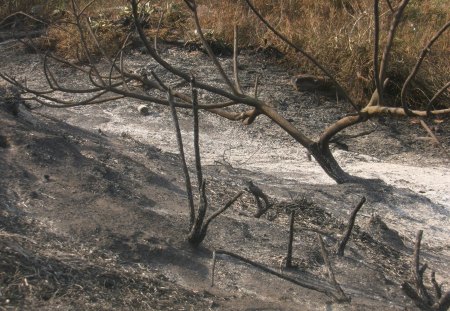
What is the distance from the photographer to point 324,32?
856 centimetres

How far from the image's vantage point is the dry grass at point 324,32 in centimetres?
806

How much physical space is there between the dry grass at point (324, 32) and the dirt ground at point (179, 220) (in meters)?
1.25

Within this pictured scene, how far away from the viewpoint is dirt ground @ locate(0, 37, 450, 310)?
127 inches

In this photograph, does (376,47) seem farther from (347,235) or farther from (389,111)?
(347,235)

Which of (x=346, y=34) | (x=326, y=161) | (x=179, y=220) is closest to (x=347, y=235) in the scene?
(x=179, y=220)

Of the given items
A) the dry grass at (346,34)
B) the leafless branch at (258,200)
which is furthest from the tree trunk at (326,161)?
the dry grass at (346,34)

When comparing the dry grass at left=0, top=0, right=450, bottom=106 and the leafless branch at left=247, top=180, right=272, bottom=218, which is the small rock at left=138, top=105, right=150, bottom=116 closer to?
the dry grass at left=0, top=0, right=450, bottom=106

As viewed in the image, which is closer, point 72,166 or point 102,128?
point 72,166

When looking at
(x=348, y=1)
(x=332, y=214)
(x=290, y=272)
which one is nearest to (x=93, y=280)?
(x=290, y=272)

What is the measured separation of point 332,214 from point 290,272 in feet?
3.92

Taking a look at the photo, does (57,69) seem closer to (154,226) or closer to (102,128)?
(102,128)

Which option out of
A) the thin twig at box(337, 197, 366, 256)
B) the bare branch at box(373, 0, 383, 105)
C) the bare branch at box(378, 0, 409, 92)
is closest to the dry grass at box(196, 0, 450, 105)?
the bare branch at box(373, 0, 383, 105)

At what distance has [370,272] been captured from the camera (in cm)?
403

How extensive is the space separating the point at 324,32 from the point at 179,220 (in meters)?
4.83
